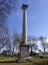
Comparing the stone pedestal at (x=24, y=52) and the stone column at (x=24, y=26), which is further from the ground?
the stone column at (x=24, y=26)

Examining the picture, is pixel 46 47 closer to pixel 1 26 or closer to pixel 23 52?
pixel 23 52

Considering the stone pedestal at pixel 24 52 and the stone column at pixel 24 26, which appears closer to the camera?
the stone pedestal at pixel 24 52

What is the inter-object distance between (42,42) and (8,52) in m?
18.7

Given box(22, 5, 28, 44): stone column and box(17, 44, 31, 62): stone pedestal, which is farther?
box(22, 5, 28, 44): stone column

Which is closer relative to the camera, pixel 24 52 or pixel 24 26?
pixel 24 52

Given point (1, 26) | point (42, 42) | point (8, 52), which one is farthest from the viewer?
point (42, 42)

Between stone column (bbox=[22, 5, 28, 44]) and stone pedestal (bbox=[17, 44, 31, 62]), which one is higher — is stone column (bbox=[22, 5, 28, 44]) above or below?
above

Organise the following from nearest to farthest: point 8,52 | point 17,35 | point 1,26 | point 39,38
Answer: point 1,26 < point 17,35 < point 8,52 < point 39,38

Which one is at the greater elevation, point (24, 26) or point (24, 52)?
point (24, 26)

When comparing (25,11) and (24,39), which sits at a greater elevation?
(25,11)

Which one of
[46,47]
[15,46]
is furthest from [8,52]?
[46,47]

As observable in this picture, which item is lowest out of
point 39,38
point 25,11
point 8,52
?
point 8,52

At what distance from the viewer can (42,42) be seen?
8475cm

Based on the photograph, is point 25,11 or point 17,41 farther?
point 17,41
